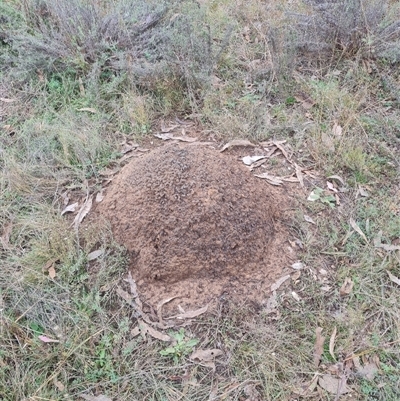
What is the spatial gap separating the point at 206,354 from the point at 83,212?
104cm

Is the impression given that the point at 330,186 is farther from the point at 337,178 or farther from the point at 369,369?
the point at 369,369

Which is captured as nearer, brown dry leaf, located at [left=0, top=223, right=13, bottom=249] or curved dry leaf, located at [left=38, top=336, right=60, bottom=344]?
curved dry leaf, located at [left=38, top=336, right=60, bottom=344]

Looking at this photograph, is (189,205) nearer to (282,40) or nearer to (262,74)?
(262,74)

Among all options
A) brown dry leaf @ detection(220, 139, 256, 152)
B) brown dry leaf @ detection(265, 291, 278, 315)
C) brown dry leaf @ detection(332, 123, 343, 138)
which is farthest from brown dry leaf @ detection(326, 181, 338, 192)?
brown dry leaf @ detection(265, 291, 278, 315)

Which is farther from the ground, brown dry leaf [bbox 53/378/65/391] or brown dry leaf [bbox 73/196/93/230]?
brown dry leaf [bbox 73/196/93/230]

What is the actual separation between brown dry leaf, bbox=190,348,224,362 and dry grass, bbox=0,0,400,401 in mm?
32

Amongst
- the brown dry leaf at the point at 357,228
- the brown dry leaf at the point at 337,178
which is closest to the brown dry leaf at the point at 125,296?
the brown dry leaf at the point at 357,228

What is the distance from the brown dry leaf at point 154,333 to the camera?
193cm

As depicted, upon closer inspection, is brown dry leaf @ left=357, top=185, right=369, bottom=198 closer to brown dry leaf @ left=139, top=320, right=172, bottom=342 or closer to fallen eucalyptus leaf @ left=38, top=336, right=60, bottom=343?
brown dry leaf @ left=139, top=320, right=172, bottom=342

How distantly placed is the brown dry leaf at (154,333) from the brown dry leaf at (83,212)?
66 centimetres

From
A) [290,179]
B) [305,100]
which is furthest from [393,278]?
[305,100]

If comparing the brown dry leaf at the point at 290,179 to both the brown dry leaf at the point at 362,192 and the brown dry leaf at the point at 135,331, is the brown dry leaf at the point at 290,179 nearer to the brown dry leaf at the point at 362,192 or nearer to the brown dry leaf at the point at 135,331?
the brown dry leaf at the point at 362,192

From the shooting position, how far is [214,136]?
280 cm

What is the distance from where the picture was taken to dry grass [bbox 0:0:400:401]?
Result: 6.09 ft
